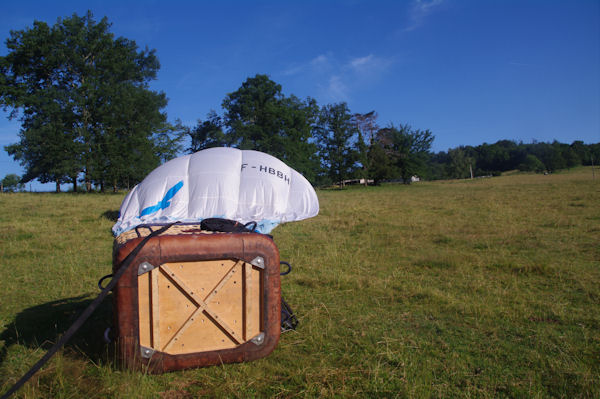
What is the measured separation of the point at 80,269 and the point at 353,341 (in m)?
4.69

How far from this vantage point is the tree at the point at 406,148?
47.5m

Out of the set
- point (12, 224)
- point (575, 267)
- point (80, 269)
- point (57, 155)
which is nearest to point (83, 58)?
point (57, 155)

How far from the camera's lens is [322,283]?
5250 mm

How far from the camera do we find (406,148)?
47.8 meters

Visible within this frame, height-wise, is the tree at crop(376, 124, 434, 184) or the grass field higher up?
the tree at crop(376, 124, 434, 184)

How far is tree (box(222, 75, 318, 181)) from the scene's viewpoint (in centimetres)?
3528

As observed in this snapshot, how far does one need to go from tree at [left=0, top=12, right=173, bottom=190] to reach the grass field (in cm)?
2116

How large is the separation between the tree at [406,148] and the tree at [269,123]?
481 inches

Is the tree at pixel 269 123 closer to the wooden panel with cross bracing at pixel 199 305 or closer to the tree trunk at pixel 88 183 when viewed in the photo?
the tree trunk at pixel 88 183

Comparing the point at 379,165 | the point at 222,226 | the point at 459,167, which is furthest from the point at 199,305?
the point at 459,167

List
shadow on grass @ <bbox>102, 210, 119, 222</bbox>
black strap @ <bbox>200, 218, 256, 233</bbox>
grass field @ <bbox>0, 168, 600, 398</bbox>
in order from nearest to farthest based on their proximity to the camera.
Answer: grass field @ <bbox>0, 168, 600, 398</bbox>
black strap @ <bbox>200, 218, 256, 233</bbox>
shadow on grass @ <bbox>102, 210, 119, 222</bbox>

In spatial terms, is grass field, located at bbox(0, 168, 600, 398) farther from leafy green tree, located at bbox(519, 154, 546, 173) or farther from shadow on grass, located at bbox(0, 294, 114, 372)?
leafy green tree, located at bbox(519, 154, 546, 173)

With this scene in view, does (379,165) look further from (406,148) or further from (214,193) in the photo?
(214,193)

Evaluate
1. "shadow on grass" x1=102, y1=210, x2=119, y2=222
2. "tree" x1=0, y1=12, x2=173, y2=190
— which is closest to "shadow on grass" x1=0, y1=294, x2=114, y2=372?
"shadow on grass" x1=102, y1=210, x2=119, y2=222
